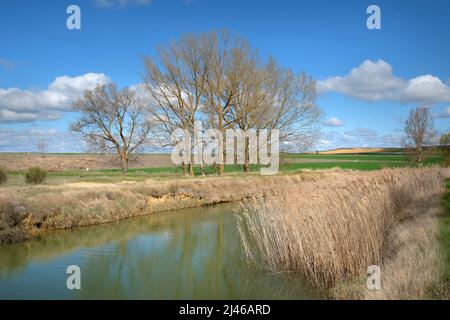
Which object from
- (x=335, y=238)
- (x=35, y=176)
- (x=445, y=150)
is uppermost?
(x=445, y=150)

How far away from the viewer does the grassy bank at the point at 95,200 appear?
12.9m

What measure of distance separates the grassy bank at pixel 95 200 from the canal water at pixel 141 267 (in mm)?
596

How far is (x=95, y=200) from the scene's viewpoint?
53.0ft

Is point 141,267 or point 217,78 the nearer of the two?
point 141,267

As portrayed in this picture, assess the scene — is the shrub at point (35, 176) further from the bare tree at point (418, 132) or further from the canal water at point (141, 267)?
the bare tree at point (418, 132)

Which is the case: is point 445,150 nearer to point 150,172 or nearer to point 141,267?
point 150,172

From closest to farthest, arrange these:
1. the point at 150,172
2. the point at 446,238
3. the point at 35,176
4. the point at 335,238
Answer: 1. the point at 446,238
2. the point at 335,238
3. the point at 35,176
4. the point at 150,172

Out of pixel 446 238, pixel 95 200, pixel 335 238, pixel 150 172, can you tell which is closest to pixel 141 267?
pixel 335 238

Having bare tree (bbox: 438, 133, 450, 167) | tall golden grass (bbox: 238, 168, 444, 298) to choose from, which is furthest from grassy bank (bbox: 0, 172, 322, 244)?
bare tree (bbox: 438, 133, 450, 167)

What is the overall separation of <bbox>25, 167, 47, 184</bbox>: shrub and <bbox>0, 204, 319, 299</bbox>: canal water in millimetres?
9328

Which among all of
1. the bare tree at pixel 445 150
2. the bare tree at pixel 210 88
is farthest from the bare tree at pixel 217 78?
the bare tree at pixel 445 150

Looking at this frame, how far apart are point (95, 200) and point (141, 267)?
736 cm
